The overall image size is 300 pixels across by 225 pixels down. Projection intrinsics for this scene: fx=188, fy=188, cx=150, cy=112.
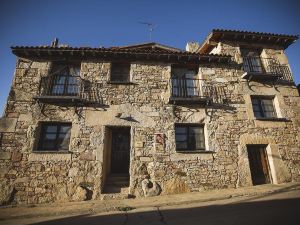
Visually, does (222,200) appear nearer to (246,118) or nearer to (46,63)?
(246,118)

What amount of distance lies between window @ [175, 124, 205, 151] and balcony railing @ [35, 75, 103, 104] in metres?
3.60

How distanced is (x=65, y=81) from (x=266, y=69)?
9787 millimetres

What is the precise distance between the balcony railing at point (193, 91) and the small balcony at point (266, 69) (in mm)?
1795

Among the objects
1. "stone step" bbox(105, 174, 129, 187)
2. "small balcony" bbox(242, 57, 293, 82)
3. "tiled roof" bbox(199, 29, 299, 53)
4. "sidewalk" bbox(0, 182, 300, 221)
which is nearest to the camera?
"sidewalk" bbox(0, 182, 300, 221)

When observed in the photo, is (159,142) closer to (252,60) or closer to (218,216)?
(218,216)

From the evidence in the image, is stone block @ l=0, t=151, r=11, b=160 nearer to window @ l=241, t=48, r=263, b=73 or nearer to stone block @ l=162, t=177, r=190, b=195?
stone block @ l=162, t=177, r=190, b=195

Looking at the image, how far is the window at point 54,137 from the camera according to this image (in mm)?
7402

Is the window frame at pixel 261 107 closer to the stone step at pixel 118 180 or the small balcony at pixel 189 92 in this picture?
the small balcony at pixel 189 92

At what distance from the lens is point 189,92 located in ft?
29.2

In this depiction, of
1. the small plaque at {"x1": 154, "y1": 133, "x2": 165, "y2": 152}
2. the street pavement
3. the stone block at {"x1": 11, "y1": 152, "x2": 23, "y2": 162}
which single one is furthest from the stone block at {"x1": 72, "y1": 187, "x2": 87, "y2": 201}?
the small plaque at {"x1": 154, "y1": 133, "x2": 165, "y2": 152}

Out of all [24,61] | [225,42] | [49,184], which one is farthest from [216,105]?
[24,61]

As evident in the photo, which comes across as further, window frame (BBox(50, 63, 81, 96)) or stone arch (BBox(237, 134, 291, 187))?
window frame (BBox(50, 63, 81, 96))

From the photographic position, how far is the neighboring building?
700cm

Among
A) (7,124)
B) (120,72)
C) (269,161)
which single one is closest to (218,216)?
(269,161)
